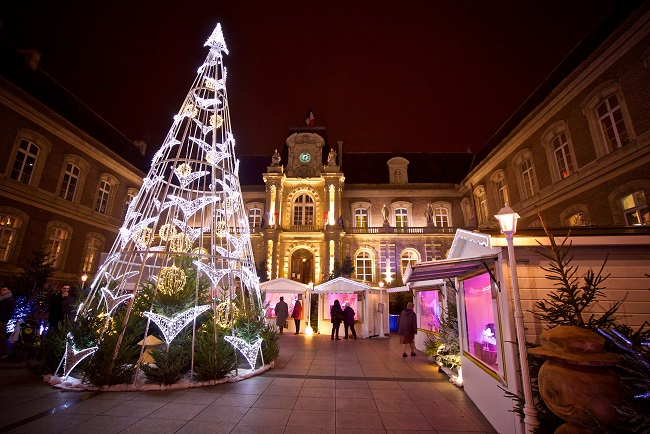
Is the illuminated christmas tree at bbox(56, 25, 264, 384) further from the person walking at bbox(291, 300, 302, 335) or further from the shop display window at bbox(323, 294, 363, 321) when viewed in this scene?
the shop display window at bbox(323, 294, 363, 321)

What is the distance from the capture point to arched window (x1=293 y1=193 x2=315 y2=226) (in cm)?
2377

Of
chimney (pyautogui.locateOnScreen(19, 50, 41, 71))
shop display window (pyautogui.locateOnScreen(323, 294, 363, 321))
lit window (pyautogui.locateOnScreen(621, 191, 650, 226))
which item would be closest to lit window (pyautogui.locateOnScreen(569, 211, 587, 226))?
lit window (pyautogui.locateOnScreen(621, 191, 650, 226))

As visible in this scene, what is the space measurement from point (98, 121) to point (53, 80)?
11.3 ft

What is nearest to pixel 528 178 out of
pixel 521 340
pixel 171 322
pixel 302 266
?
pixel 302 266

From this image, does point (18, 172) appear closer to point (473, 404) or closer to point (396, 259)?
point (473, 404)

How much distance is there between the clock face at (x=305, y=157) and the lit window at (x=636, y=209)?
19037mm

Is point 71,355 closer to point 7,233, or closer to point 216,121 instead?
point 216,121

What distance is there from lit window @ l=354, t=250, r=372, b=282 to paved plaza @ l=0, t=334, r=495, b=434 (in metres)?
15.7

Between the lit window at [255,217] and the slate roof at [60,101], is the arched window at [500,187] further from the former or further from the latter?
the slate roof at [60,101]

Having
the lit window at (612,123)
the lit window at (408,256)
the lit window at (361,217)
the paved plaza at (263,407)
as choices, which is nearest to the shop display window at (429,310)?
the paved plaza at (263,407)

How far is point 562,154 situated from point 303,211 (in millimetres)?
16581

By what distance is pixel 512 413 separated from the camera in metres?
3.72

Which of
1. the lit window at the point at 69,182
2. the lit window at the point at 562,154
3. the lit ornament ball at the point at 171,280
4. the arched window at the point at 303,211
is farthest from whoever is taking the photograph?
the arched window at the point at 303,211

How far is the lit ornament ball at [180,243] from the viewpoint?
6.84 m
